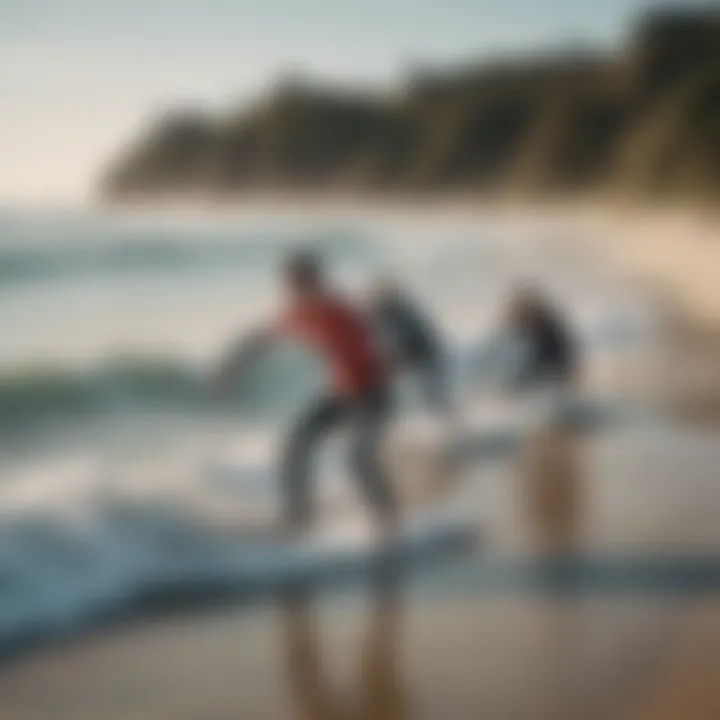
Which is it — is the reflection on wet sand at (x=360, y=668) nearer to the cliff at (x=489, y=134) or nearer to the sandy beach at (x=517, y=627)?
the sandy beach at (x=517, y=627)

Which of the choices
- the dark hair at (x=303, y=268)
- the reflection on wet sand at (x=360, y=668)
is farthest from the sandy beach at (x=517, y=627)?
the dark hair at (x=303, y=268)

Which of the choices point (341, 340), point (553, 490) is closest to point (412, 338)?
point (341, 340)

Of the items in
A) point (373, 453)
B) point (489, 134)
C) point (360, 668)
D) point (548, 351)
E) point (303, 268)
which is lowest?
point (360, 668)

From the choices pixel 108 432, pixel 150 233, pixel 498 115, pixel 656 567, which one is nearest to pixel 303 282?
pixel 150 233

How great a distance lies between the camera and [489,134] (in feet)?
6.46

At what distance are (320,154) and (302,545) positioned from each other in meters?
0.59

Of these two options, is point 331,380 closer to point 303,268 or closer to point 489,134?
point 303,268

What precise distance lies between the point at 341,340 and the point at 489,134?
476mm

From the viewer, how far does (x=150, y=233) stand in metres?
1.72

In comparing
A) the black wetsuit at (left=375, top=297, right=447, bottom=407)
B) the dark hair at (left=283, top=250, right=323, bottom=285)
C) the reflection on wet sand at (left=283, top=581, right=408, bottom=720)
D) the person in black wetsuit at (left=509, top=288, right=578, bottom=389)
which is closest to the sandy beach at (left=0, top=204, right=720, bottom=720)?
the reflection on wet sand at (left=283, top=581, right=408, bottom=720)

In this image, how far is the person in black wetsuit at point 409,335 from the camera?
178 cm

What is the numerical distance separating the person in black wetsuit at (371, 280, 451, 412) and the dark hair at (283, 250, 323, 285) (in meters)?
0.10

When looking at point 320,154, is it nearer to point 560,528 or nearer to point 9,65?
point 9,65

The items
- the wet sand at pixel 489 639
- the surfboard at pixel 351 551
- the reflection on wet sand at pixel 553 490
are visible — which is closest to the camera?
the wet sand at pixel 489 639
